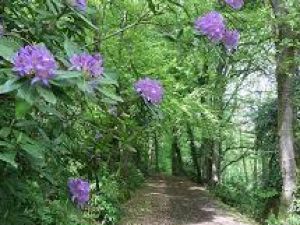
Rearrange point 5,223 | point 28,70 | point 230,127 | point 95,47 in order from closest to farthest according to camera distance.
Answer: point 28,70 < point 5,223 < point 95,47 < point 230,127

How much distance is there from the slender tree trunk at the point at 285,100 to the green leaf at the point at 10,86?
8.20 metres

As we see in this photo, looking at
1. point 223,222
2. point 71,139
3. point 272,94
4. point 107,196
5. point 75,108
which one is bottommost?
point 223,222

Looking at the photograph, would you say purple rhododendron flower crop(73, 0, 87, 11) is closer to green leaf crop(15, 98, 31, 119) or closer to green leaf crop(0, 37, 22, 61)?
green leaf crop(0, 37, 22, 61)

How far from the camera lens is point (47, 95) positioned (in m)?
1.04

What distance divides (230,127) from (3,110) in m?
13.4

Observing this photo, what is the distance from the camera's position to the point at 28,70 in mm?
1053

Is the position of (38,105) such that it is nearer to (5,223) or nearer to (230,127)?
(5,223)

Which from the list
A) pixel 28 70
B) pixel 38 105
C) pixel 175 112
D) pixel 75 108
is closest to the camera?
pixel 28 70

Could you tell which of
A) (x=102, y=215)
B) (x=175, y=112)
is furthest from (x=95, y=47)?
(x=175, y=112)

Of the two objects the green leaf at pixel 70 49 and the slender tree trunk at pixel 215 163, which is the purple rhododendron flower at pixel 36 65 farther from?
the slender tree trunk at pixel 215 163

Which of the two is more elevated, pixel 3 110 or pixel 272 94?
pixel 272 94

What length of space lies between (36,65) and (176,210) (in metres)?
10.5

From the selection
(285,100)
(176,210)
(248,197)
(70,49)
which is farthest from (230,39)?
(248,197)

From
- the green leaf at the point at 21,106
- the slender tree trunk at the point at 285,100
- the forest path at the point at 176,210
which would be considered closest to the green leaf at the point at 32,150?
the green leaf at the point at 21,106
